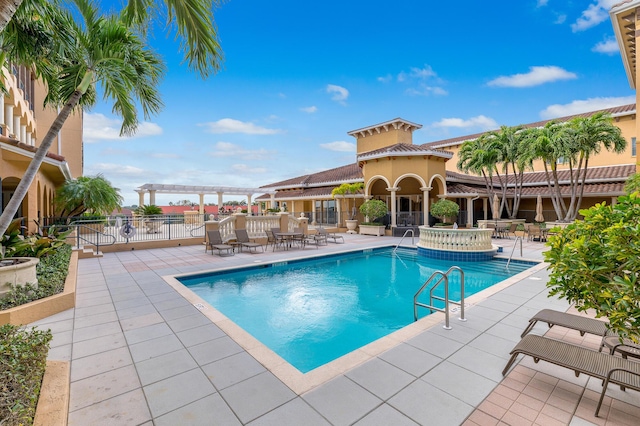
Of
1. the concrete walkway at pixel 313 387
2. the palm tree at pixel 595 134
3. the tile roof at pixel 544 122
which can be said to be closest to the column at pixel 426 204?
the tile roof at pixel 544 122

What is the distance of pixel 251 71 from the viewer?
712 inches

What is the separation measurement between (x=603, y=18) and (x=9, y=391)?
26.7 m

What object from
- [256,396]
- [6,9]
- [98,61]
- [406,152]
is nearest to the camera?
[6,9]

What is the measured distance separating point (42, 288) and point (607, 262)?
29.5 ft

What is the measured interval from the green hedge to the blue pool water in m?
3.01

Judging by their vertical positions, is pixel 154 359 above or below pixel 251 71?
below

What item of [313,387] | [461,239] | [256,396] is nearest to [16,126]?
[256,396]

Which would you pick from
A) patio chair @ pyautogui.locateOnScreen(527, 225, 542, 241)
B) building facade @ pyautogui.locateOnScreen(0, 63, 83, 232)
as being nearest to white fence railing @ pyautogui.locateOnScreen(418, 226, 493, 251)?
patio chair @ pyautogui.locateOnScreen(527, 225, 542, 241)

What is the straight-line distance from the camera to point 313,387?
11.4ft

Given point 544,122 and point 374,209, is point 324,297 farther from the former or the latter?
point 544,122

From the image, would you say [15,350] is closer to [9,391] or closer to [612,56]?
[9,391]

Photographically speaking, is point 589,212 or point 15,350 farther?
point 589,212

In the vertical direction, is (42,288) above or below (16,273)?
below

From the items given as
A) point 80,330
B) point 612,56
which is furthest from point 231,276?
point 612,56
